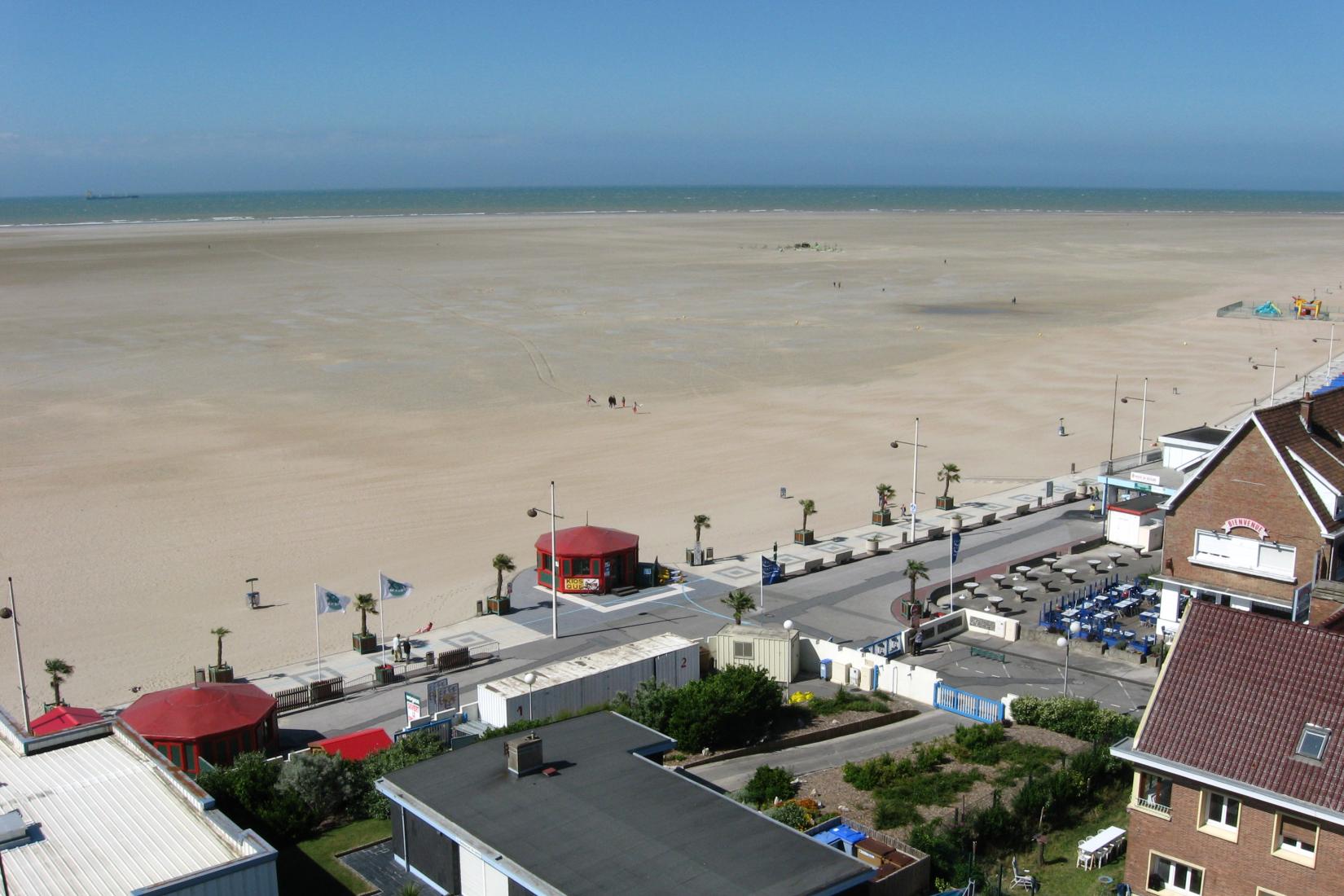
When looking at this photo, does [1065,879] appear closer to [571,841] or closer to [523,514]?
[571,841]

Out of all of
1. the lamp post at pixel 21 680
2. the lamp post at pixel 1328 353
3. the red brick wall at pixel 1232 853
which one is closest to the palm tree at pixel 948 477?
the red brick wall at pixel 1232 853

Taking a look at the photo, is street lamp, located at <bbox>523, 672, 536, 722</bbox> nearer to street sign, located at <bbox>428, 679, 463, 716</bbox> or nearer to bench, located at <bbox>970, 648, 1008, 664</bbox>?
street sign, located at <bbox>428, 679, 463, 716</bbox>

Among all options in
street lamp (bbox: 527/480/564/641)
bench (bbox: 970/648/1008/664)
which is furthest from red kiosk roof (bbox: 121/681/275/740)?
bench (bbox: 970/648/1008/664)

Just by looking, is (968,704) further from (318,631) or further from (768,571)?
(318,631)

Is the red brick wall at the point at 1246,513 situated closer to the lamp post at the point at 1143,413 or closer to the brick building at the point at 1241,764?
the brick building at the point at 1241,764

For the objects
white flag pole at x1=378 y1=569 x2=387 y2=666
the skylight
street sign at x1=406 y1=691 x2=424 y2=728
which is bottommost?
white flag pole at x1=378 y1=569 x2=387 y2=666
